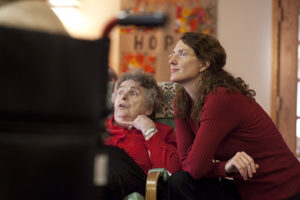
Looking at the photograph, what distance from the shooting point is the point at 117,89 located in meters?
1.96

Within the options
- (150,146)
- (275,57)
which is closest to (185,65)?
(150,146)

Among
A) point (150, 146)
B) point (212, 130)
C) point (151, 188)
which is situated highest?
point (212, 130)

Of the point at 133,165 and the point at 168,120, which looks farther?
the point at 168,120

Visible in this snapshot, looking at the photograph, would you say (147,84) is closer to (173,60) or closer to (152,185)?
(173,60)

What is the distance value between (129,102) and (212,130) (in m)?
0.69

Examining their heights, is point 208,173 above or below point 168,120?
below

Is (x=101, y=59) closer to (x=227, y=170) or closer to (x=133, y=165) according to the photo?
(x=227, y=170)

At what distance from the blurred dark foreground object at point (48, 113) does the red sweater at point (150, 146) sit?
44.8 inches

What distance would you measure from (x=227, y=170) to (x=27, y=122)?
0.93m

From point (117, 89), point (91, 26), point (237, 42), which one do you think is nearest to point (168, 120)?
point (117, 89)

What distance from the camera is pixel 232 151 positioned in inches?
53.6

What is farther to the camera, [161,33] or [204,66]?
[161,33]

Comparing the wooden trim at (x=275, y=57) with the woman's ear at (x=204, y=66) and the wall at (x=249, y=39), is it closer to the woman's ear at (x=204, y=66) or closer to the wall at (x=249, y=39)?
the wall at (x=249, y=39)

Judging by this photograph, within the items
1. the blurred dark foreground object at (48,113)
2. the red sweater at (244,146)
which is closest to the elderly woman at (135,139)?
the red sweater at (244,146)
